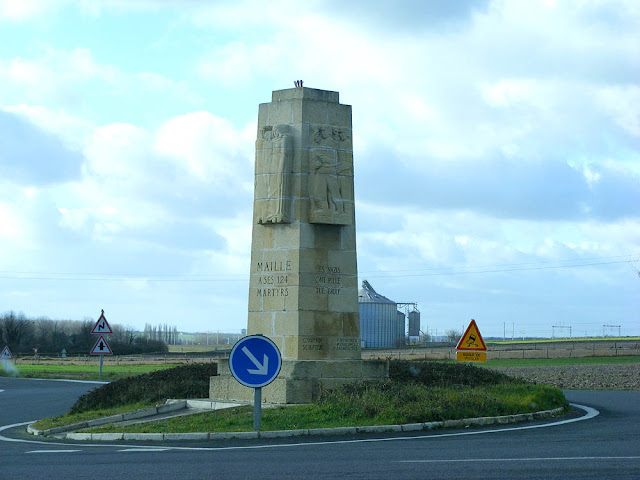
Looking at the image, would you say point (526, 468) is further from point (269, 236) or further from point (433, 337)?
point (433, 337)

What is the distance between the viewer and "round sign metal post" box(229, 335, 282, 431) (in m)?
14.4

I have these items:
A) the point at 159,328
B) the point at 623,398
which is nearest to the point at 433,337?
the point at 159,328

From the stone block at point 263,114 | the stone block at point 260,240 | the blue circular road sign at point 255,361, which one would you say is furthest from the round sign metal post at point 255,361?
the stone block at point 263,114

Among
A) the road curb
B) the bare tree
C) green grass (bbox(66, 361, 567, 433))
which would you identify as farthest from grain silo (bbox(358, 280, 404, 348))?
the road curb

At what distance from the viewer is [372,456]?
36.8ft

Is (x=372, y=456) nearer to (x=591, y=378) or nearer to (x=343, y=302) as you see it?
(x=343, y=302)

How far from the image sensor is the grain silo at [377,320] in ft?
269

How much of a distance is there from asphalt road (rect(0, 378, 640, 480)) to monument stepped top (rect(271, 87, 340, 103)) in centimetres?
806

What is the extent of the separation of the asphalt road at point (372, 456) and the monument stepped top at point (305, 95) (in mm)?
8065

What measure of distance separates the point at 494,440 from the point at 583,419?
456 centimetres

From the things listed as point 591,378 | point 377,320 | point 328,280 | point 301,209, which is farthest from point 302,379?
point 377,320

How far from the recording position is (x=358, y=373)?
62.7 ft

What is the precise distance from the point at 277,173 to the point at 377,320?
64.7 m

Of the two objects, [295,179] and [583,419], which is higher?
[295,179]
